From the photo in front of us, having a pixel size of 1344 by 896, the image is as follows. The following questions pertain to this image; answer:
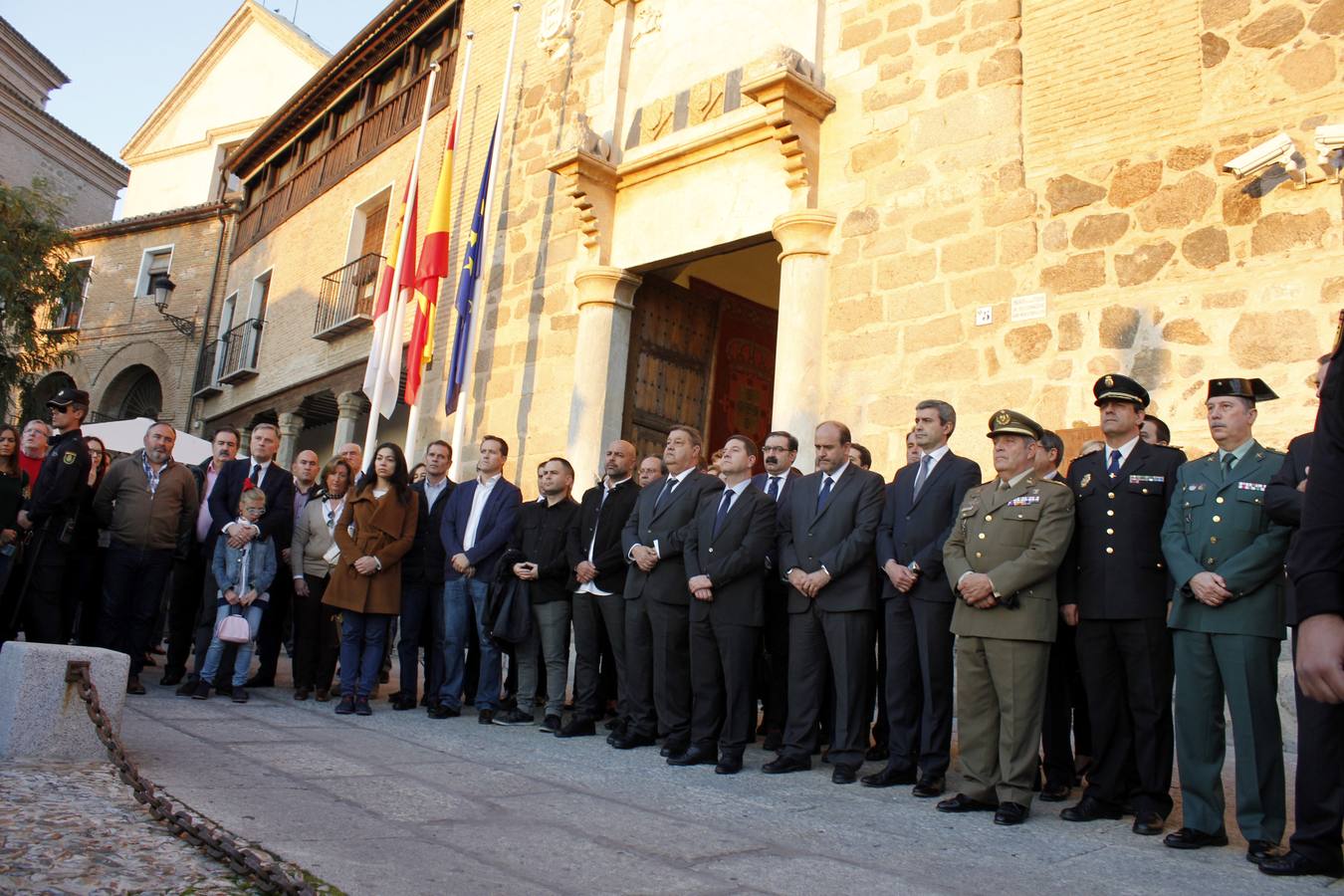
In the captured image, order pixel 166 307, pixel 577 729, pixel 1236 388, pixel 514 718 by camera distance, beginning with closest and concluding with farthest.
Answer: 1. pixel 1236 388
2. pixel 577 729
3. pixel 514 718
4. pixel 166 307

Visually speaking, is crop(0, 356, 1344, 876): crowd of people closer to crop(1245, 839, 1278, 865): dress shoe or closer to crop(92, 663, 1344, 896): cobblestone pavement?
crop(1245, 839, 1278, 865): dress shoe

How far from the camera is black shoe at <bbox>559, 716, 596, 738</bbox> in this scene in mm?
5918

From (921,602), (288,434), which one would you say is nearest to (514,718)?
(921,602)

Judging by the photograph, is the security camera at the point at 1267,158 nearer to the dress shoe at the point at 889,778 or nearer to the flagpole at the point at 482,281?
the dress shoe at the point at 889,778

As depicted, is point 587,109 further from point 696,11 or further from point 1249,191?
point 1249,191

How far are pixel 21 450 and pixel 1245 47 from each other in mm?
7648

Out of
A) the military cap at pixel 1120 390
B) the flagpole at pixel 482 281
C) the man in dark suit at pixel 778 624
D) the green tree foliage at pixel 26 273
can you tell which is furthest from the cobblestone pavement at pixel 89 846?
the green tree foliage at pixel 26 273

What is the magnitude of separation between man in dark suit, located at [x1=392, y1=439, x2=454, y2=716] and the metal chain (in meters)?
2.47

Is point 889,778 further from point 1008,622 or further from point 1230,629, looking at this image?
point 1230,629

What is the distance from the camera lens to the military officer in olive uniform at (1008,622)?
4.29m

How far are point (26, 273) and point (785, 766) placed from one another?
15.7 m

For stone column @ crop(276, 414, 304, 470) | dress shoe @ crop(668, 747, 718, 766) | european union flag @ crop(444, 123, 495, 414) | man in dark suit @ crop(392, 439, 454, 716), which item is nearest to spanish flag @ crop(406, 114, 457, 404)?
european union flag @ crop(444, 123, 495, 414)

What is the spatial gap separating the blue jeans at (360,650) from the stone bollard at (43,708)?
223 centimetres

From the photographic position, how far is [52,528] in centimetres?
638
